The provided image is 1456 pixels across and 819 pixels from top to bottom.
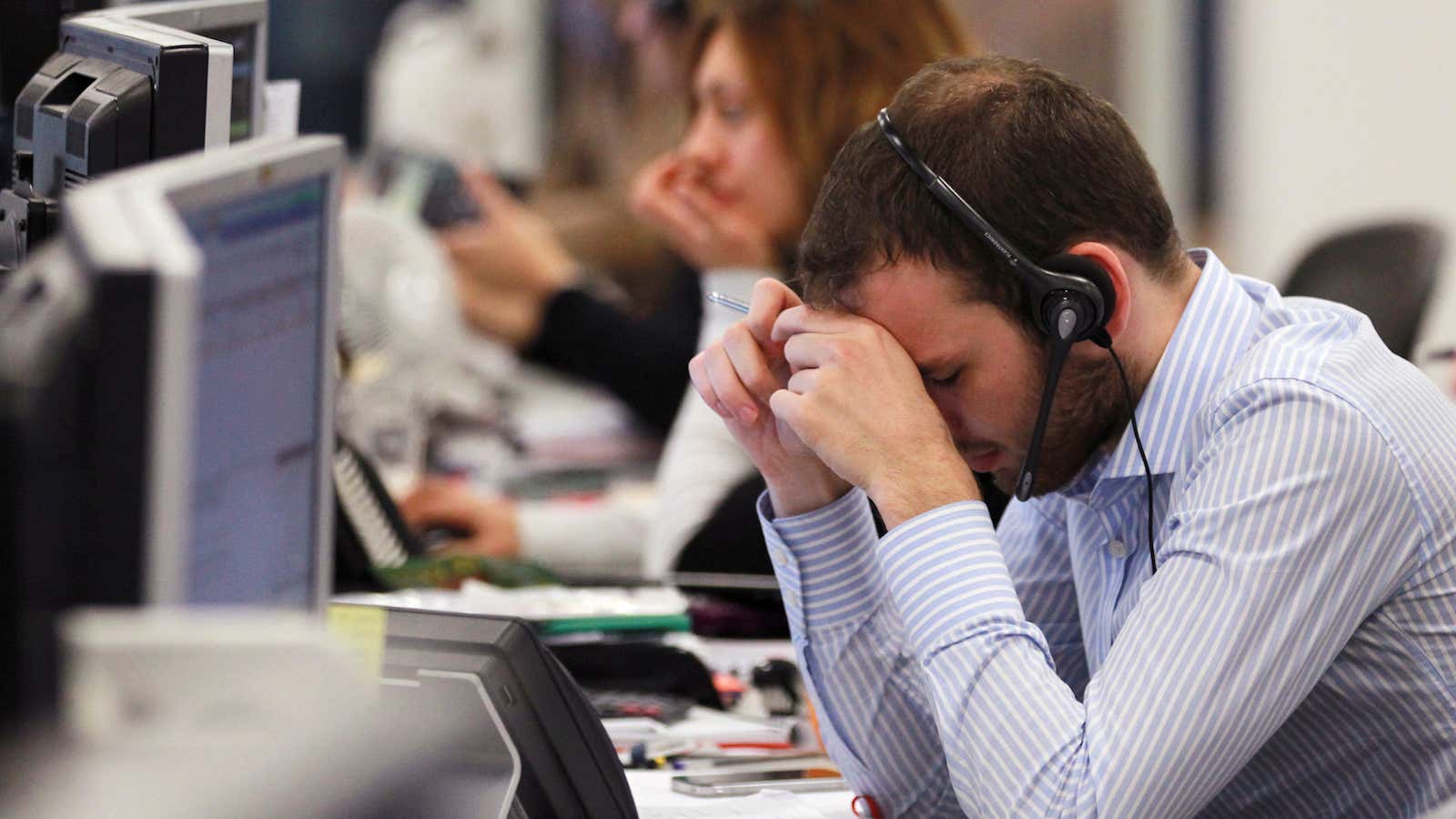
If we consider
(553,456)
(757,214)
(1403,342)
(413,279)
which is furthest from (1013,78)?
(553,456)

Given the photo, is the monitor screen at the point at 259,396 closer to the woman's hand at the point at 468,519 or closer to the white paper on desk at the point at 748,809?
the white paper on desk at the point at 748,809

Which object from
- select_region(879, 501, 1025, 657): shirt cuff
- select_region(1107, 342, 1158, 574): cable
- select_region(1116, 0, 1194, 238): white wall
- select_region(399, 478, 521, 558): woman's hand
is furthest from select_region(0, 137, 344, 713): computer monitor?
select_region(1116, 0, 1194, 238): white wall

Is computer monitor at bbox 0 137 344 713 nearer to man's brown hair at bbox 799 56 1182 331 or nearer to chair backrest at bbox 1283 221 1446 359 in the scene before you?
man's brown hair at bbox 799 56 1182 331

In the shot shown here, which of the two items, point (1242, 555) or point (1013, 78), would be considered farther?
point (1013, 78)

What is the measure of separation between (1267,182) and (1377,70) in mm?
448

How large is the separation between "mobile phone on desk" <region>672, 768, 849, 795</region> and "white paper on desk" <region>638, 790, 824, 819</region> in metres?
0.01

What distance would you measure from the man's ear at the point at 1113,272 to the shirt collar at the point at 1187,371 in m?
0.05

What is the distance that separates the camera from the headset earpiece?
1.13m

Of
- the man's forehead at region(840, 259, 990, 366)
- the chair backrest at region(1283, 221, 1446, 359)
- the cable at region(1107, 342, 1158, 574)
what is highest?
the man's forehead at region(840, 259, 990, 366)

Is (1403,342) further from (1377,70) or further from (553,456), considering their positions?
(1377,70)

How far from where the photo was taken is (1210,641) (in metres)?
1.03

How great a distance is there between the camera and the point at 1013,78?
117 cm

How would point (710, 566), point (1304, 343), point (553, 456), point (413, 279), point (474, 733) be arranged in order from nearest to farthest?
point (474, 733)
point (1304, 343)
point (710, 566)
point (413, 279)
point (553, 456)

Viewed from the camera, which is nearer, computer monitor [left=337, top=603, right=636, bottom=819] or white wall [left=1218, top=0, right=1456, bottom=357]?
computer monitor [left=337, top=603, right=636, bottom=819]
